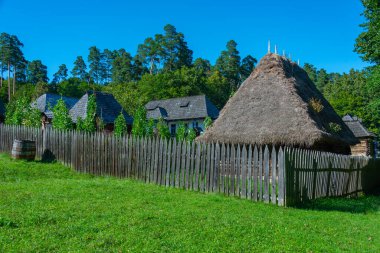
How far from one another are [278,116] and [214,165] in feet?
20.1

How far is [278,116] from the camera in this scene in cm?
1552

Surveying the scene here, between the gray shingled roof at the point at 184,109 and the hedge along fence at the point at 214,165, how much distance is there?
3225 cm

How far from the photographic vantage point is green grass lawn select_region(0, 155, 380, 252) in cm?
502

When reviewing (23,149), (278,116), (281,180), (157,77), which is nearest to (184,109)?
(157,77)

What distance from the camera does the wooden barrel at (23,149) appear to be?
13.7 metres

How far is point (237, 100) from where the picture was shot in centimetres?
1784

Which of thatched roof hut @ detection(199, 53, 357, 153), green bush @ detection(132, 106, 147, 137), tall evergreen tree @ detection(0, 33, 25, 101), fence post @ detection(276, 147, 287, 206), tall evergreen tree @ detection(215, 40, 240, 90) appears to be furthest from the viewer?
tall evergreen tree @ detection(215, 40, 240, 90)

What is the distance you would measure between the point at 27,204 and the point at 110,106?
865 inches

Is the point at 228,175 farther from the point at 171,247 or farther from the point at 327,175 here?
the point at 171,247

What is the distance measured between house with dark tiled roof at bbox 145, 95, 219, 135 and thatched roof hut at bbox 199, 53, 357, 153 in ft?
91.8

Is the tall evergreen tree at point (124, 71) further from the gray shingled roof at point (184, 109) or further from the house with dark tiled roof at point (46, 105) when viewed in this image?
the house with dark tiled roof at point (46, 105)

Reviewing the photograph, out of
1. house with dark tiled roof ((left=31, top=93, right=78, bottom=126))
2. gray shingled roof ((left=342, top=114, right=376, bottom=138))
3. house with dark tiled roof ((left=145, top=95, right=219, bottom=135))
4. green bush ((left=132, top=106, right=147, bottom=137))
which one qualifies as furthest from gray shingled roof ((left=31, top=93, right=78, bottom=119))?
gray shingled roof ((left=342, top=114, right=376, bottom=138))

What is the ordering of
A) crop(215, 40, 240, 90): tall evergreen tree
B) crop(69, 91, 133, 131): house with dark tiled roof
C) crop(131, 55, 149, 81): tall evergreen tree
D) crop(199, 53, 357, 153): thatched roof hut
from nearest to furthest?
crop(199, 53, 357, 153): thatched roof hut → crop(69, 91, 133, 131): house with dark tiled roof → crop(131, 55, 149, 81): tall evergreen tree → crop(215, 40, 240, 90): tall evergreen tree

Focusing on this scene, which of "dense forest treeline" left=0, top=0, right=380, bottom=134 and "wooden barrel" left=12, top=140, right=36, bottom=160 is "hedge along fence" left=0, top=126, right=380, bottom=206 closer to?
"wooden barrel" left=12, top=140, right=36, bottom=160
